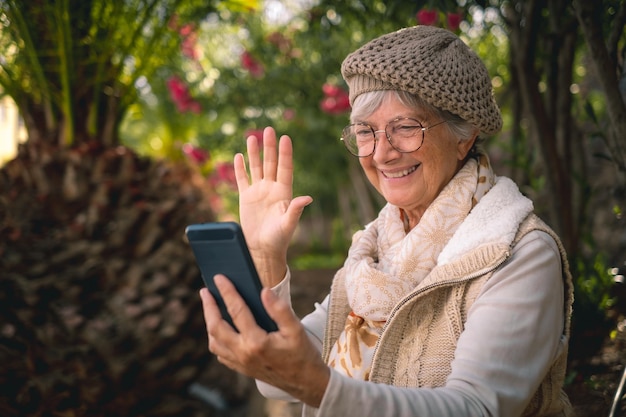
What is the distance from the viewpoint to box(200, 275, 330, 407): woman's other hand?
3.91 feet

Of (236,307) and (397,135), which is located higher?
(397,135)

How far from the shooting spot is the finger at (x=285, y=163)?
1.62 m

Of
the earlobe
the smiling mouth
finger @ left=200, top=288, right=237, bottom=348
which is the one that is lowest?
finger @ left=200, top=288, right=237, bottom=348

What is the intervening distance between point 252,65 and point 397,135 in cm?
540

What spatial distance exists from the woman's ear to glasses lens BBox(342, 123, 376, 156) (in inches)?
10.4

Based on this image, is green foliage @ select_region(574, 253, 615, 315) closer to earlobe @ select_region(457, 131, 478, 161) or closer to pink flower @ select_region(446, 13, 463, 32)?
pink flower @ select_region(446, 13, 463, 32)

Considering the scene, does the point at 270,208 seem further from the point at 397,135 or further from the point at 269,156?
the point at 397,135

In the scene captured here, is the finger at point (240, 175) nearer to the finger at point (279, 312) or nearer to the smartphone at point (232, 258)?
the smartphone at point (232, 258)

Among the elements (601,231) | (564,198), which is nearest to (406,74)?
(564,198)

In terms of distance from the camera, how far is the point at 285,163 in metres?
1.64

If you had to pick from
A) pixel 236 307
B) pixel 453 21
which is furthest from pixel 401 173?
pixel 453 21

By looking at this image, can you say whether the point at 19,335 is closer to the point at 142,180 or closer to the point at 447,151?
the point at 142,180

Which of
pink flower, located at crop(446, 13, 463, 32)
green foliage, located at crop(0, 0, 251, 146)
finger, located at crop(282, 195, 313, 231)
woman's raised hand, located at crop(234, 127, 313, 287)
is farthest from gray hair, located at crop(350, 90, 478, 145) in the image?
green foliage, located at crop(0, 0, 251, 146)

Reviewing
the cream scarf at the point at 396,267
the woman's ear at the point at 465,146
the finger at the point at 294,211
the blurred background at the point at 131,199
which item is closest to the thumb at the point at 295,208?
the finger at the point at 294,211
